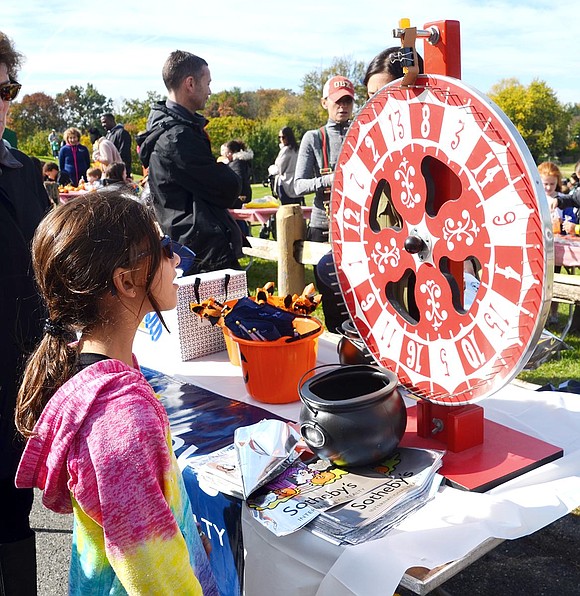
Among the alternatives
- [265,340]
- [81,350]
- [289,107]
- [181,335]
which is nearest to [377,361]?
[265,340]

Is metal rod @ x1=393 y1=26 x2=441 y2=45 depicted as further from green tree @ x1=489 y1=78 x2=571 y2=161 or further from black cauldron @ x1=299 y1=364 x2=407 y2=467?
green tree @ x1=489 y1=78 x2=571 y2=161

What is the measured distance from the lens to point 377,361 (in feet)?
4.88

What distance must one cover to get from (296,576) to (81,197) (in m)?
0.75

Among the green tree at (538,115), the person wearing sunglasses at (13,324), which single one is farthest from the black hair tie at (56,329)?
the green tree at (538,115)

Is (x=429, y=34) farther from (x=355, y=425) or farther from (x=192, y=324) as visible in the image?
(x=192, y=324)

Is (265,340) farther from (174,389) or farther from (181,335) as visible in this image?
(181,335)

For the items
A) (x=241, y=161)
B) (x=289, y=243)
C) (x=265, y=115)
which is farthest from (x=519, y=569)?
(x=265, y=115)

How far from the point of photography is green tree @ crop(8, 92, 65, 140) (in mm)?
31469

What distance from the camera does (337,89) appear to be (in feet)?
12.3

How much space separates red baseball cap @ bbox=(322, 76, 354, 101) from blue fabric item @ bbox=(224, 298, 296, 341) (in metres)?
2.23

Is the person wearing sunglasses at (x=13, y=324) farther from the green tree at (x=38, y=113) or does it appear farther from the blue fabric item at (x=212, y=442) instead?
the green tree at (x=38, y=113)

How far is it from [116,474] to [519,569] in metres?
1.70

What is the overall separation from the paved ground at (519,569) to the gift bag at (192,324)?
893 mm

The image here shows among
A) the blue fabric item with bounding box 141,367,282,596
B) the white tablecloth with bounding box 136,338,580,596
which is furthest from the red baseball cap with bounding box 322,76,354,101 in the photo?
the white tablecloth with bounding box 136,338,580,596
